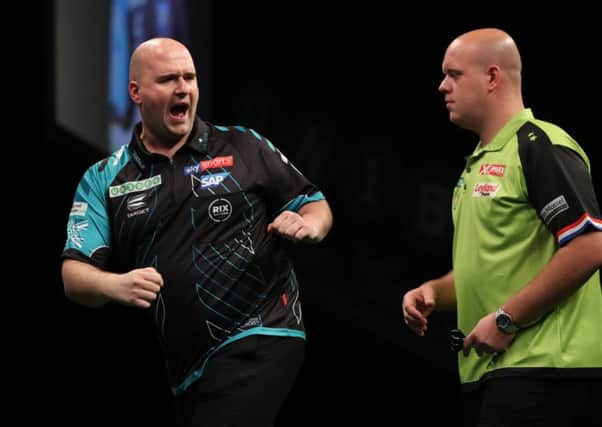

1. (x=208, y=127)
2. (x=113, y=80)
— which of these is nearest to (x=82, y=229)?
(x=208, y=127)

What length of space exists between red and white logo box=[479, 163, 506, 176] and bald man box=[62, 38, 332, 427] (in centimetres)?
48

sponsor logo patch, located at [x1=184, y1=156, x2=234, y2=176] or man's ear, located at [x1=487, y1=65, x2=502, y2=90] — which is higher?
man's ear, located at [x1=487, y1=65, x2=502, y2=90]

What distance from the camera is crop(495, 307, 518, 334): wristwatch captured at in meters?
2.59

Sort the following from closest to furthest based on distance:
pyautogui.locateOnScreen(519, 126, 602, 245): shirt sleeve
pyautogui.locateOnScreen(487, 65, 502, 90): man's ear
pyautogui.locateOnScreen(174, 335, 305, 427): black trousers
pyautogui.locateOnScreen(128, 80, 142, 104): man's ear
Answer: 1. pyautogui.locateOnScreen(519, 126, 602, 245): shirt sleeve
2. pyautogui.locateOnScreen(487, 65, 502, 90): man's ear
3. pyautogui.locateOnScreen(174, 335, 305, 427): black trousers
4. pyautogui.locateOnScreen(128, 80, 142, 104): man's ear

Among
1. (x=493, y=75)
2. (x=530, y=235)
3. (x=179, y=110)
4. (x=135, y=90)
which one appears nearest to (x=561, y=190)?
(x=530, y=235)

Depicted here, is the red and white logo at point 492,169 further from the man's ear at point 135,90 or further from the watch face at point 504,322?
the man's ear at point 135,90

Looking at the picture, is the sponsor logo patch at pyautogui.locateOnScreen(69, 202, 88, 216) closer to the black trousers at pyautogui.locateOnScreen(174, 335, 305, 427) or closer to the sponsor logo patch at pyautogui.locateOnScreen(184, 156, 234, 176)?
the sponsor logo patch at pyautogui.locateOnScreen(184, 156, 234, 176)

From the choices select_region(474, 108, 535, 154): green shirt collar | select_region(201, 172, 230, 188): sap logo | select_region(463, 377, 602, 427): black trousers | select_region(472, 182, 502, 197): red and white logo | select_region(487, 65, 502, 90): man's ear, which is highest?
select_region(487, 65, 502, 90): man's ear

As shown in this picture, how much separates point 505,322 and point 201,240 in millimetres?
902

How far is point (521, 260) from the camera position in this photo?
8.66 ft

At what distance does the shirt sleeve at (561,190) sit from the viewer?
2514 millimetres

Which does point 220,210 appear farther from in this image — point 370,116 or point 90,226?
point 370,116

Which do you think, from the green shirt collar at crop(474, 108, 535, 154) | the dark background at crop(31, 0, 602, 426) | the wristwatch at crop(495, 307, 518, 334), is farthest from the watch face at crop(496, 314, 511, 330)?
the dark background at crop(31, 0, 602, 426)

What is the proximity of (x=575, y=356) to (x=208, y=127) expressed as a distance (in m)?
1.27
